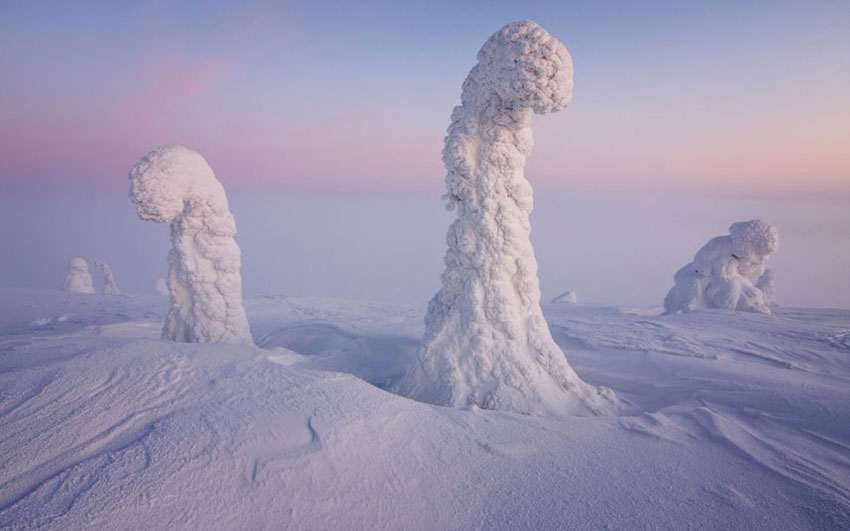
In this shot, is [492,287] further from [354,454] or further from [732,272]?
[732,272]

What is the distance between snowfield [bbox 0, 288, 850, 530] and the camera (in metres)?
1.76

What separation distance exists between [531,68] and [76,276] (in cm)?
1661

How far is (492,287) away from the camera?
388cm

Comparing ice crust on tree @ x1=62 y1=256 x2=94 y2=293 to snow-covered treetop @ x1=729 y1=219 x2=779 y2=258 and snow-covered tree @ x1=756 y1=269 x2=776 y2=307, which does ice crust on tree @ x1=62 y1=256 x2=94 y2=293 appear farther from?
snow-covered tree @ x1=756 y1=269 x2=776 y2=307

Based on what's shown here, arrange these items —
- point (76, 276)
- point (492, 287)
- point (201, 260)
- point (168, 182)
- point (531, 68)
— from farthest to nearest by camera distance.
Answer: point (76, 276), point (201, 260), point (168, 182), point (492, 287), point (531, 68)

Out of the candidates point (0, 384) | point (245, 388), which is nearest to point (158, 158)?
point (0, 384)

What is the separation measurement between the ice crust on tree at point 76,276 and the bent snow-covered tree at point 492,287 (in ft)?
49.1

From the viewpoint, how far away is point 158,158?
169 inches

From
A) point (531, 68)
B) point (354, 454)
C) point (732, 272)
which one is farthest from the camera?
point (732, 272)

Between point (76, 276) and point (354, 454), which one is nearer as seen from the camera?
point (354, 454)

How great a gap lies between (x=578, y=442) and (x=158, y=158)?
4.86 meters

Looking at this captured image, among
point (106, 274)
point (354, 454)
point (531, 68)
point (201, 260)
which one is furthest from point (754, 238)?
point (106, 274)

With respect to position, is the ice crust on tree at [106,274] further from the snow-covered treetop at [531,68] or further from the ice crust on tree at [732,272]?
the ice crust on tree at [732,272]

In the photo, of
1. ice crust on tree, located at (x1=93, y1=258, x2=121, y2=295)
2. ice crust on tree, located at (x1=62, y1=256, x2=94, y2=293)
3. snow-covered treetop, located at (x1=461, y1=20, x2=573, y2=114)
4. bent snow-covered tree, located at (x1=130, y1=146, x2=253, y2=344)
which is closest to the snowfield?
bent snow-covered tree, located at (x1=130, y1=146, x2=253, y2=344)
